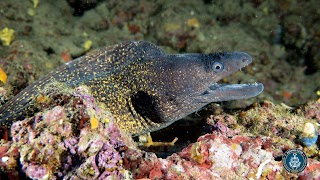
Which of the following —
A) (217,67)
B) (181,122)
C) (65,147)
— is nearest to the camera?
(65,147)

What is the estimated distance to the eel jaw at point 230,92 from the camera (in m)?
3.35

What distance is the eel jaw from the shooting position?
3.35 m

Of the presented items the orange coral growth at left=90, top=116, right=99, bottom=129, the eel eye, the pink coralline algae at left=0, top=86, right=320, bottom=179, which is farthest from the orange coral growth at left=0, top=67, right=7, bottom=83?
the eel eye

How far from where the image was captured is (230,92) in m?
3.37

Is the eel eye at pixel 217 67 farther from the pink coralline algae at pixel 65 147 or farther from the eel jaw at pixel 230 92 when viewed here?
the pink coralline algae at pixel 65 147

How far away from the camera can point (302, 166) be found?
2.36m

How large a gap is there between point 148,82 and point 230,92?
110 cm

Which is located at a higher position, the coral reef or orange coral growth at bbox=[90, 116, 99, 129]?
orange coral growth at bbox=[90, 116, 99, 129]

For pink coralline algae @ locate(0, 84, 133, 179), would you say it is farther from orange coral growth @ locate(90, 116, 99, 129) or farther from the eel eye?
the eel eye

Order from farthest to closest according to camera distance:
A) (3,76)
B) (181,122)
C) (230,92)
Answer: (3,76) < (181,122) < (230,92)

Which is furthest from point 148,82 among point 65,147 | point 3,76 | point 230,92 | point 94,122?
point 3,76

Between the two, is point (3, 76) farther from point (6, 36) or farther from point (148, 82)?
point (148, 82)

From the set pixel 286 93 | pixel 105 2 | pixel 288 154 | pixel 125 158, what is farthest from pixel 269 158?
pixel 105 2

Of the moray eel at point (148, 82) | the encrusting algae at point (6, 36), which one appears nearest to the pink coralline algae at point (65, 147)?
the moray eel at point (148, 82)
